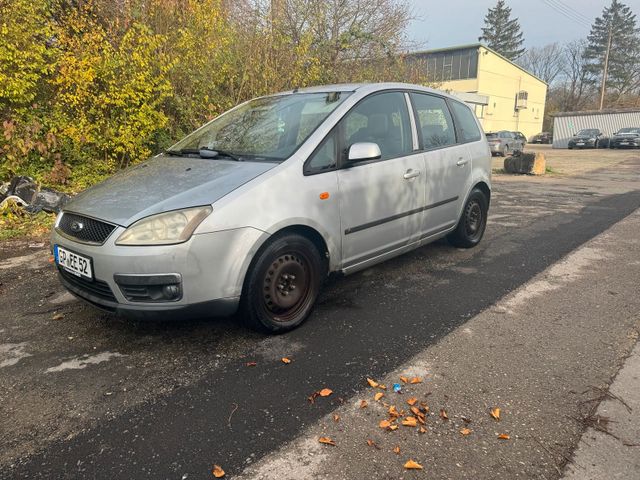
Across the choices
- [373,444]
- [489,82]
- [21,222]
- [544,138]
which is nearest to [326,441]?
[373,444]

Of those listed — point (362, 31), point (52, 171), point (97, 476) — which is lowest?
point (97, 476)

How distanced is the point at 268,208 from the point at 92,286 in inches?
47.7

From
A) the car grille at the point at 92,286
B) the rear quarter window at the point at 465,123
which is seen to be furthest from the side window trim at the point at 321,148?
the rear quarter window at the point at 465,123

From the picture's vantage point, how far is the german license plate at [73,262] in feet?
9.34

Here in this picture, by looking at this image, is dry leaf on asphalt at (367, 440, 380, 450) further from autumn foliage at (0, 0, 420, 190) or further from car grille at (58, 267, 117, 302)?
autumn foliage at (0, 0, 420, 190)

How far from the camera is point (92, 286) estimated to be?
291 centimetres

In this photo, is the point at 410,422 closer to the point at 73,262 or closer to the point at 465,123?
the point at 73,262

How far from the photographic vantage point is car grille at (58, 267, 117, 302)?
111 inches

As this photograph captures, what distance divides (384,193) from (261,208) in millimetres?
1262

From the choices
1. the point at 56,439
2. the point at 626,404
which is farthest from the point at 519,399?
the point at 56,439

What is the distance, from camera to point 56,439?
222cm

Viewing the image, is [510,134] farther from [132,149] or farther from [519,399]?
[519,399]

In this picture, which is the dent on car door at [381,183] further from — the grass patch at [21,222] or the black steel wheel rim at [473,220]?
the grass patch at [21,222]

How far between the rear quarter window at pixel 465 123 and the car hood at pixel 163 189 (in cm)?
272
